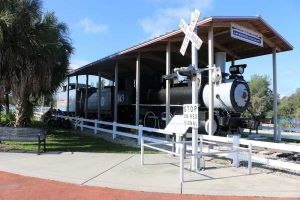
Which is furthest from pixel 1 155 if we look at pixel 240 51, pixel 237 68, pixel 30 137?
pixel 240 51

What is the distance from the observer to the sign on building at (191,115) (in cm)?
992

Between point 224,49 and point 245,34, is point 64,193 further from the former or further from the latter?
point 224,49

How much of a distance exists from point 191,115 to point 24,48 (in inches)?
309

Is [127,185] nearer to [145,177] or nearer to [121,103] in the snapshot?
[145,177]

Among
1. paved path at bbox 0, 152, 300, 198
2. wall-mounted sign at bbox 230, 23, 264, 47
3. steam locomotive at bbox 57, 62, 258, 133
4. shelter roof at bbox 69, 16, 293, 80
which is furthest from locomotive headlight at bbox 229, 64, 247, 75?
paved path at bbox 0, 152, 300, 198

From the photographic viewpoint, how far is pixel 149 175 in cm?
961

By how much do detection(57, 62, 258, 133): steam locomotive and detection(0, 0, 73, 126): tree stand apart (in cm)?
594

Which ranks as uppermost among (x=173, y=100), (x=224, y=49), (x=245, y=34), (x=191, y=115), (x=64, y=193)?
(x=245, y=34)

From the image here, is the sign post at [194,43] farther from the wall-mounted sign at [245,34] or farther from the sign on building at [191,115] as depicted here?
the wall-mounted sign at [245,34]

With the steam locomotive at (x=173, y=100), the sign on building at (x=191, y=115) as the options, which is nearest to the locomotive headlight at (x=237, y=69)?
the steam locomotive at (x=173, y=100)

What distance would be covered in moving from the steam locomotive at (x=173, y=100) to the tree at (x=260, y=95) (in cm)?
3997

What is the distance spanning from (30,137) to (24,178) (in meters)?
4.82

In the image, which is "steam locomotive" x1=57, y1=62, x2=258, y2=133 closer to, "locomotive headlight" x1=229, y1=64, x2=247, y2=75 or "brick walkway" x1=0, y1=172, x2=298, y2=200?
"locomotive headlight" x1=229, y1=64, x2=247, y2=75

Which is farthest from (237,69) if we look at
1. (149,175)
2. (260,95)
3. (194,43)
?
(260,95)
